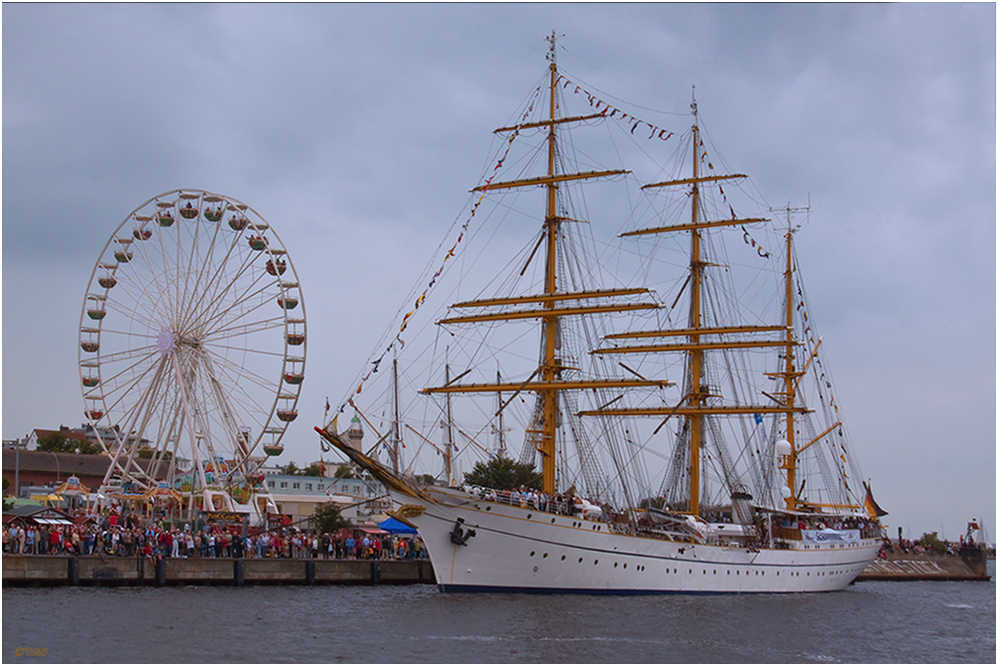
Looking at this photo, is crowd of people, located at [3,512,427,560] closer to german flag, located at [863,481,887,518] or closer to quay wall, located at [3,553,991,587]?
quay wall, located at [3,553,991,587]

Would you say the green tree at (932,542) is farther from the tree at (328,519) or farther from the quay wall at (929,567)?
the tree at (328,519)

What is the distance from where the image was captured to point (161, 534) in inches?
1575

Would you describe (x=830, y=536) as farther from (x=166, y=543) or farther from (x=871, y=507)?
(x=166, y=543)

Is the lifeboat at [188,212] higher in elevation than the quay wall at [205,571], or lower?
higher

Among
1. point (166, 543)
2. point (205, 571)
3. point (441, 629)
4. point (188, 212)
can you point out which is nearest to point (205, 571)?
point (205, 571)

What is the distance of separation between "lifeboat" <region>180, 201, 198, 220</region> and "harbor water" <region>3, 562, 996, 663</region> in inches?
910

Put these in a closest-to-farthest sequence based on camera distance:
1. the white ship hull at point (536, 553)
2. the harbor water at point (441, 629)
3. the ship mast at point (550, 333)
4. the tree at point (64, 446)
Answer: the harbor water at point (441, 629), the white ship hull at point (536, 553), the ship mast at point (550, 333), the tree at point (64, 446)

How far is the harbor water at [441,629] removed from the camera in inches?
974

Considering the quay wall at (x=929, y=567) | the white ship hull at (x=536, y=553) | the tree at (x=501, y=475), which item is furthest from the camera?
the quay wall at (x=929, y=567)

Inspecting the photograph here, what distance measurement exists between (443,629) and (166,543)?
1463 cm

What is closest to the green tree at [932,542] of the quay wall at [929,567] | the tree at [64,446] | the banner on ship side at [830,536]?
the quay wall at [929,567]

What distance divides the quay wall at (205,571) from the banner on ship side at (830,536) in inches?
727

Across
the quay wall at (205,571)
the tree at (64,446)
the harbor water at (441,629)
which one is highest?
the tree at (64,446)

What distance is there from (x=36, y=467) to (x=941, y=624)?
7225cm
